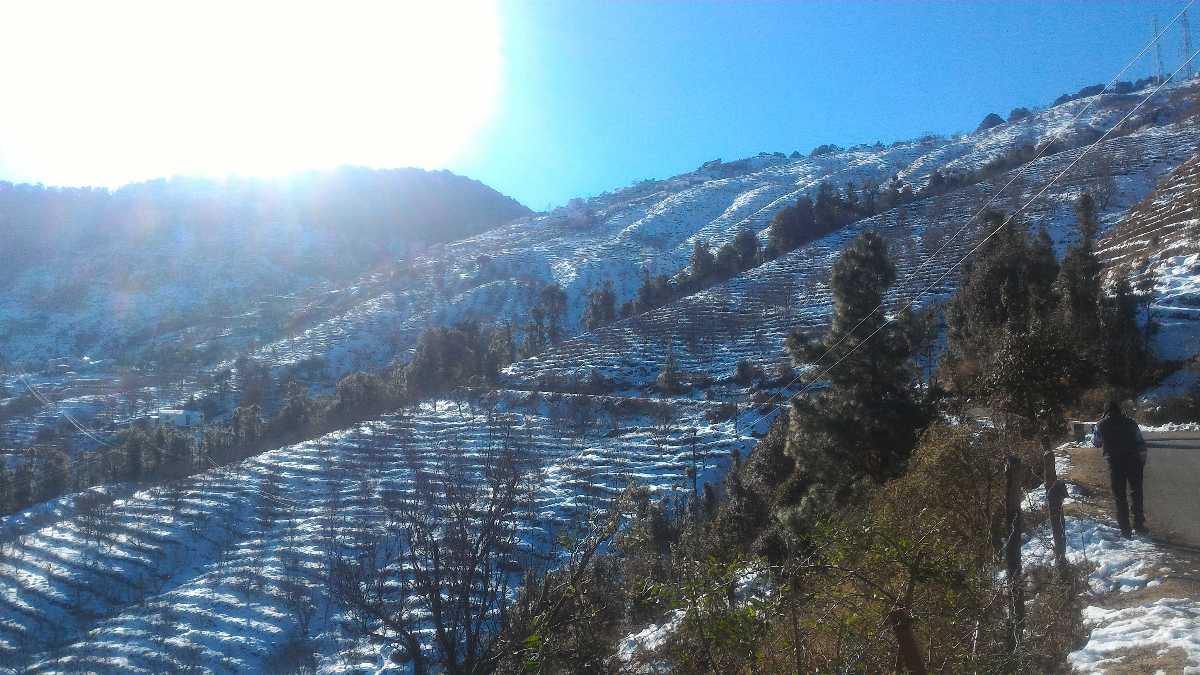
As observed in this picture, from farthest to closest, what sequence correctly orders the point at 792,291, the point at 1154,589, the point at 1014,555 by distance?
the point at 792,291, the point at 1154,589, the point at 1014,555

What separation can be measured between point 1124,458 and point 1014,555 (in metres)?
3.01

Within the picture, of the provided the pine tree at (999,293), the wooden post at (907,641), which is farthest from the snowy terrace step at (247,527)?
the wooden post at (907,641)

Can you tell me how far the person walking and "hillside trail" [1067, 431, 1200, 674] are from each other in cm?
21

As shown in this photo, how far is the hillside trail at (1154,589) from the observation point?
4464mm

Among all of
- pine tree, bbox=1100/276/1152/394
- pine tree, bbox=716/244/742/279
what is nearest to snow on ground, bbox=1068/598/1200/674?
pine tree, bbox=1100/276/1152/394

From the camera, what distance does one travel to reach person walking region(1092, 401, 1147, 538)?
6770 millimetres

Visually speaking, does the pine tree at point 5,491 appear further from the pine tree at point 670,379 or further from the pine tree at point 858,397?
the pine tree at point 858,397

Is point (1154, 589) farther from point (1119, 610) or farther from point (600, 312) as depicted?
point (600, 312)

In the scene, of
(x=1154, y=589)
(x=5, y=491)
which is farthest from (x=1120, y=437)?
(x=5, y=491)

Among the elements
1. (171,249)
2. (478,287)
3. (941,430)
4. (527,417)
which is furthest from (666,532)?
(171,249)

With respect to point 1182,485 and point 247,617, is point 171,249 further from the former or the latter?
point 1182,485

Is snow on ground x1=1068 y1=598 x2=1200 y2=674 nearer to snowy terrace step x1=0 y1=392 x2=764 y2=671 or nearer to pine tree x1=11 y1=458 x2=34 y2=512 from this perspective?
snowy terrace step x1=0 y1=392 x2=764 y2=671

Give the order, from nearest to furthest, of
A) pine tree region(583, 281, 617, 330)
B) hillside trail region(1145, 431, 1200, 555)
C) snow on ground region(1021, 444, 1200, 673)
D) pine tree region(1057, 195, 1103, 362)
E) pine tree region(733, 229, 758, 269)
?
snow on ground region(1021, 444, 1200, 673)
hillside trail region(1145, 431, 1200, 555)
pine tree region(1057, 195, 1103, 362)
pine tree region(583, 281, 617, 330)
pine tree region(733, 229, 758, 269)

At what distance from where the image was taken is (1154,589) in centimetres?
560
